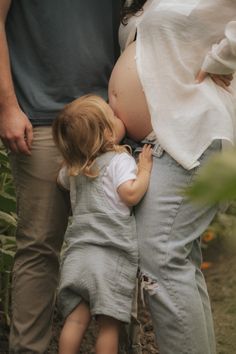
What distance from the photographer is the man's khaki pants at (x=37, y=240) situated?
234 centimetres

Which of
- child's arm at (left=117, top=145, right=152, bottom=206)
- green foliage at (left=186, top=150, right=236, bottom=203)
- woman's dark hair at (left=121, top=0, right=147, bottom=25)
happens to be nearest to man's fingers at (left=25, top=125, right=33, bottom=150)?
child's arm at (left=117, top=145, right=152, bottom=206)

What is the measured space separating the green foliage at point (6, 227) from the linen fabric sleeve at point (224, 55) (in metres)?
1.03

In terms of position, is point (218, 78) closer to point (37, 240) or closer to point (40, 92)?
point (40, 92)

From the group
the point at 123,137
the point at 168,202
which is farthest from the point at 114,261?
the point at 123,137

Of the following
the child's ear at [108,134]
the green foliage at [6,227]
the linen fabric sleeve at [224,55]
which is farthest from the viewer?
the green foliage at [6,227]

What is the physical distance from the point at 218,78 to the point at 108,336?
37.9 inches

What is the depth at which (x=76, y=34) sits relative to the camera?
7.57 ft

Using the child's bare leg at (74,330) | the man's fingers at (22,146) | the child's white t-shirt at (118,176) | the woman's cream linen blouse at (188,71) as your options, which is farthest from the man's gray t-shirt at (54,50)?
the child's bare leg at (74,330)

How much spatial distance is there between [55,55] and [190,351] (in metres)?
1.15

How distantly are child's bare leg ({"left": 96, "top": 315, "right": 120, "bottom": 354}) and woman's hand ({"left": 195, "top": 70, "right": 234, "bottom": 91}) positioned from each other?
2.85 feet

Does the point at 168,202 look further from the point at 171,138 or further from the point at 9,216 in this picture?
the point at 9,216

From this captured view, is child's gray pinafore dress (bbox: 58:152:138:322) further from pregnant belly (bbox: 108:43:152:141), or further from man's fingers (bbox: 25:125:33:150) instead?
man's fingers (bbox: 25:125:33:150)

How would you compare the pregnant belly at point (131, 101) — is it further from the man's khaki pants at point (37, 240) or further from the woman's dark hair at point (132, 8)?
the man's khaki pants at point (37, 240)

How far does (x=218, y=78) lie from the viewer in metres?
2.16
